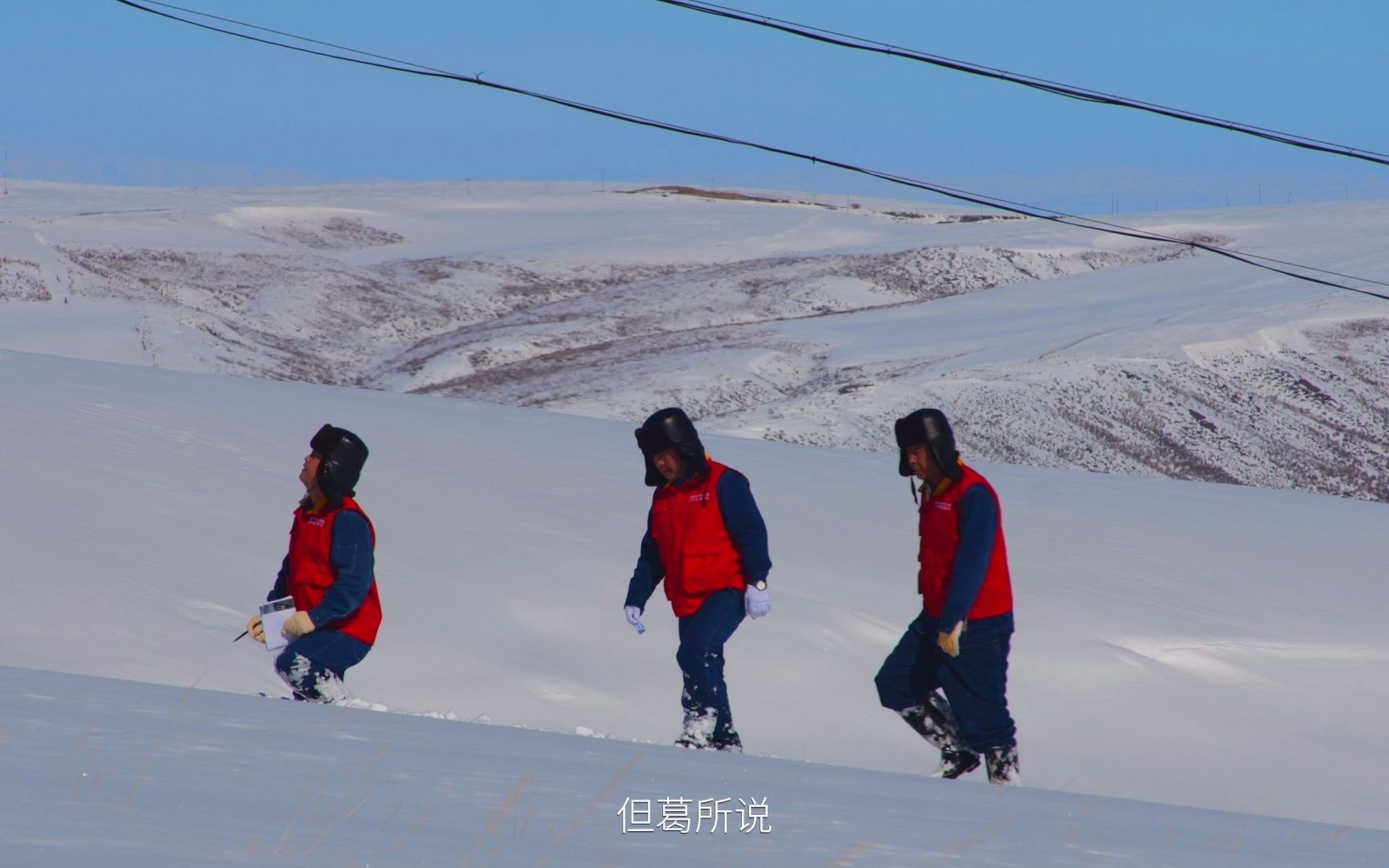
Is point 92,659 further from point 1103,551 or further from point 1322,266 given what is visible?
point 1322,266

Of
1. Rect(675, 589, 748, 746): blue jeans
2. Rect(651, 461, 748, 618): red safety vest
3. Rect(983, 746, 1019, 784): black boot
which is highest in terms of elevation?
Rect(651, 461, 748, 618): red safety vest

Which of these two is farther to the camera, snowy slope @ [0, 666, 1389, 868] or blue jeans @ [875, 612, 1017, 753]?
blue jeans @ [875, 612, 1017, 753]

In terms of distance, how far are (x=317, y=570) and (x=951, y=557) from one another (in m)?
2.12

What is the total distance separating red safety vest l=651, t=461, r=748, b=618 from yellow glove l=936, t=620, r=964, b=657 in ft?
2.58

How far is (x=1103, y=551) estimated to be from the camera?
36.2ft

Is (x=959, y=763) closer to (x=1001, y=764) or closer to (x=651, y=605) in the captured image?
(x=1001, y=764)

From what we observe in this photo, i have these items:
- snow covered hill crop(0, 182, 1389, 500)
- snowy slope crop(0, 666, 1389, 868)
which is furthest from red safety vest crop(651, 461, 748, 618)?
snow covered hill crop(0, 182, 1389, 500)

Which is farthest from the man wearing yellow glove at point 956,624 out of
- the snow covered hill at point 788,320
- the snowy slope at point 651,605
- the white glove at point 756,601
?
the snow covered hill at point 788,320

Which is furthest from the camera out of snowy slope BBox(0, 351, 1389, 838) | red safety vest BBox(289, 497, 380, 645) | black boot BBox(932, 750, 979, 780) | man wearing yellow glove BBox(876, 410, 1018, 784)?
snowy slope BBox(0, 351, 1389, 838)

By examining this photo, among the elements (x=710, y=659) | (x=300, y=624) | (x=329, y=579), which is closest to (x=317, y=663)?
(x=300, y=624)

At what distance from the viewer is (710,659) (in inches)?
221

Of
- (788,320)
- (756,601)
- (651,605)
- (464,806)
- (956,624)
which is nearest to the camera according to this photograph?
(464,806)

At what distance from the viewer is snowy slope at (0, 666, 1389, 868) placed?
2869 millimetres

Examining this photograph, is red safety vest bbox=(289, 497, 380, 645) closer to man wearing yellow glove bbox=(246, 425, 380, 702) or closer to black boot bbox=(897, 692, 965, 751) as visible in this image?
man wearing yellow glove bbox=(246, 425, 380, 702)
